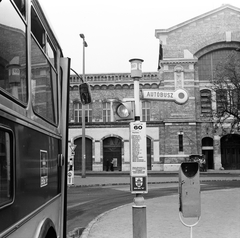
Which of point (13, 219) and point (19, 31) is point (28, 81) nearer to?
point (19, 31)

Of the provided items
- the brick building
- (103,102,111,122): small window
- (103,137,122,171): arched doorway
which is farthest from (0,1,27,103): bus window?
(103,102,111,122): small window

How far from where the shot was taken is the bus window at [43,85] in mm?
3145

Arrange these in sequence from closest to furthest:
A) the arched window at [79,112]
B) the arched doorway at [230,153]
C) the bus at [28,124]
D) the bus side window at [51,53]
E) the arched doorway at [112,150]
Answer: the bus at [28,124] < the bus side window at [51,53] < the arched doorway at [230,153] < the arched doorway at [112,150] < the arched window at [79,112]

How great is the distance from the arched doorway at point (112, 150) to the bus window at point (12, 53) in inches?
1413

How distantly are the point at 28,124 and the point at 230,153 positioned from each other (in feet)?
123

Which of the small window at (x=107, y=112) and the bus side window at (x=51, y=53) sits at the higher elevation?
the small window at (x=107, y=112)

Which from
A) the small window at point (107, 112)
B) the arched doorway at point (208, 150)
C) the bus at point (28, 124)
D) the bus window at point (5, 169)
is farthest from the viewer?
the small window at point (107, 112)

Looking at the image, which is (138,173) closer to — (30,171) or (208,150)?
(30,171)

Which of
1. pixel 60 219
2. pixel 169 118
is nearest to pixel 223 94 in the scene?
pixel 169 118

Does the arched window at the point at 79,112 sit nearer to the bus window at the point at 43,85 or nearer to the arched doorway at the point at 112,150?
the arched doorway at the point at 112,150

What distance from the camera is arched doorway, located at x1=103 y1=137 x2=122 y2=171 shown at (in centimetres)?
3850

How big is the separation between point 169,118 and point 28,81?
35304 millimetres

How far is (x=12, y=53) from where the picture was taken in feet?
8.26

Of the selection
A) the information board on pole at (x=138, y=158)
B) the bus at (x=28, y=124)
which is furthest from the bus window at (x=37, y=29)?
the information board on pole at (x=138, y=158)
